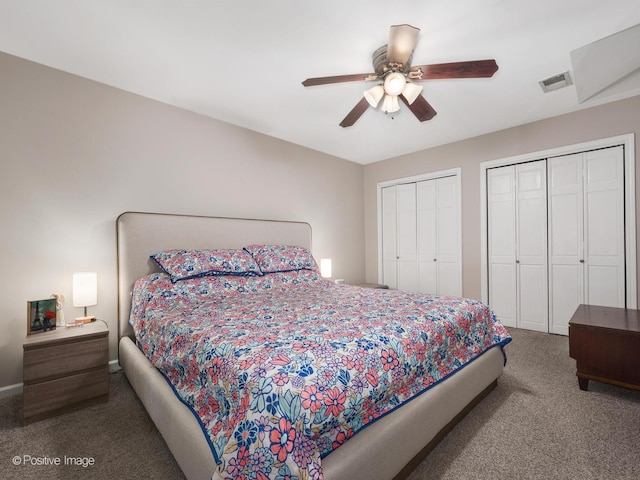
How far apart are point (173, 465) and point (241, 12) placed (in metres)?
2.56

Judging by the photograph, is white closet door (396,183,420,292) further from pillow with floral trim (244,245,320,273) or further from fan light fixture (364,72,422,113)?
fan light fixture (364,72,422,113)

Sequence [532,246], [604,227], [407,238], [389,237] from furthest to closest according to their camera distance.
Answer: [389,237]
[407,238]
[532,246]
[604,227]

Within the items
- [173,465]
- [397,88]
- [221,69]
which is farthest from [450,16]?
[173,465]

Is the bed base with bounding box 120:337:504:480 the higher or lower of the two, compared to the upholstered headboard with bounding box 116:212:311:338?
lower

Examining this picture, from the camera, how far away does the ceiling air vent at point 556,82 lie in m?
2.56

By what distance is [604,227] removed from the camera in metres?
3.14

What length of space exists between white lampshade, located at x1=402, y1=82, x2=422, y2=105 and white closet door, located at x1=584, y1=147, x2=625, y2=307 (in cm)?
250

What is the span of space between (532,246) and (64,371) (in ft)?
15.1

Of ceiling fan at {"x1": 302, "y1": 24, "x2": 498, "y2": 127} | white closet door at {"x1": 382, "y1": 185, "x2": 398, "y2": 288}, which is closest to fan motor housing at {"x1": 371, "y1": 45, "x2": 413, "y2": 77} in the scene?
ceiling fan at {"x1": 302, "y1": 24, "x2": 498, "y2": 127}

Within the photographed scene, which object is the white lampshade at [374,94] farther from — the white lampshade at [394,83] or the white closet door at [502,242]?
the white closet door at [502,242]

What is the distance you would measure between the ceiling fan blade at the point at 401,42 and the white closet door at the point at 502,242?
2557 millimetres

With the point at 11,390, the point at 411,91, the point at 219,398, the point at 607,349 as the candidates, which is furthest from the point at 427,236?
the point at 11,390

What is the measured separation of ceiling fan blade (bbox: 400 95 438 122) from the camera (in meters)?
2.26

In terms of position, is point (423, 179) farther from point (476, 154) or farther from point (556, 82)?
point (556, 82)
